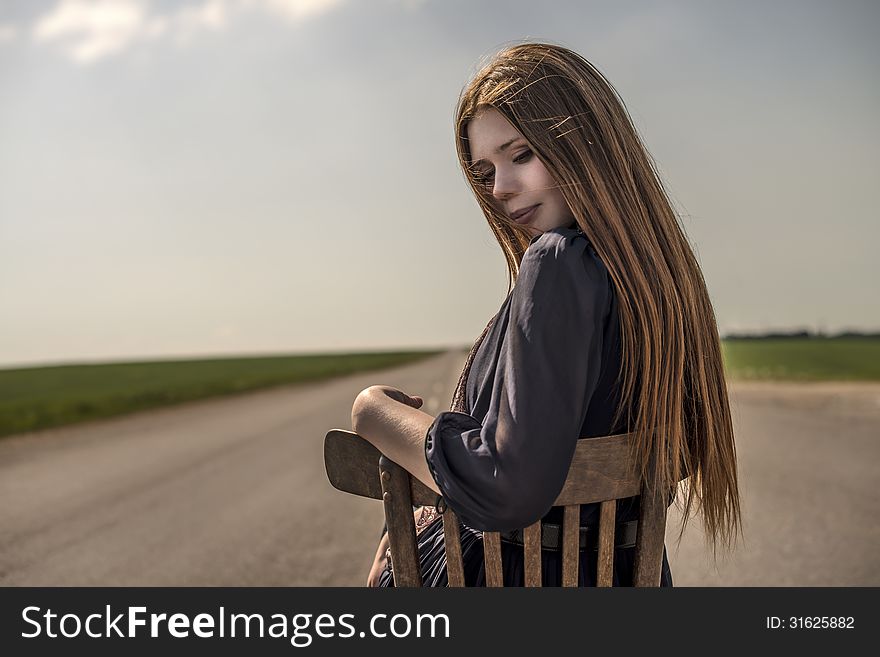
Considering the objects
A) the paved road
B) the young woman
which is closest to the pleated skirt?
the young woman

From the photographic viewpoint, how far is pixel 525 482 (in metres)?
1.44

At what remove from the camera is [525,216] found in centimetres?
173

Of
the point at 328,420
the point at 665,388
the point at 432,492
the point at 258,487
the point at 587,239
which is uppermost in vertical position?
the point at 587,239

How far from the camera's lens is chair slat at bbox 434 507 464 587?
62.7 inches

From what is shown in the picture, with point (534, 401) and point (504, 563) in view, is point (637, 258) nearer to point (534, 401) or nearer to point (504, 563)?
point (534, 401)

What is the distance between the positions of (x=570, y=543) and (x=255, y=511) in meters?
6.26

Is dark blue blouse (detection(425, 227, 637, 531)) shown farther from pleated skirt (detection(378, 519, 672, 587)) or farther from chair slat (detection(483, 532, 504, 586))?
pleated skirt (detection(378, 519, 672, 587))

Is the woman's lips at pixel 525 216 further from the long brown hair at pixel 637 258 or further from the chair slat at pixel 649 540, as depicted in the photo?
the chair slat at pixel 649 540

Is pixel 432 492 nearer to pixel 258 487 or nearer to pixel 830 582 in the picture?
pixel 830 582

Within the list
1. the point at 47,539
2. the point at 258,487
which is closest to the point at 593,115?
the point at 47,539

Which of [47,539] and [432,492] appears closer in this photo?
[432,492]

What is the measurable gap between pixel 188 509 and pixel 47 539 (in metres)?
1.33

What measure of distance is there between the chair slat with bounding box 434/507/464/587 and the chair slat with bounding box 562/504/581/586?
0.19m

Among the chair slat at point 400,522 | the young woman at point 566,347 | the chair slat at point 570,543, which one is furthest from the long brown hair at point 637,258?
the chair slat at point 400,522
